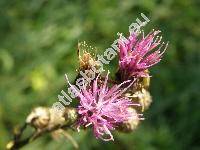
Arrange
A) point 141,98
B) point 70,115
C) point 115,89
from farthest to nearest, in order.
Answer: point 141,98, point 70,115, point 115,89

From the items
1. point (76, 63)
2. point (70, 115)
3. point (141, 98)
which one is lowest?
point (141, 98)

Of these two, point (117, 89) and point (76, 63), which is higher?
point (76, 63)

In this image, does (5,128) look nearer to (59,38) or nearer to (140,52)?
(59,38)

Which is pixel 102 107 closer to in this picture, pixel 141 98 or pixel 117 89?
pixel 117 89

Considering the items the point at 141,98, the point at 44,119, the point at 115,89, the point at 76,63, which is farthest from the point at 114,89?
the point at 76,63

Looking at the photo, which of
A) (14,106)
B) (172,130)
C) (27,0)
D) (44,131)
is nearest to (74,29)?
(27,0)

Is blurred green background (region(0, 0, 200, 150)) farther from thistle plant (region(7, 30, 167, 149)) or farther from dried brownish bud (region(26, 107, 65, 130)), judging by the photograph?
thistle plant (region(7, 30, 167, 149))

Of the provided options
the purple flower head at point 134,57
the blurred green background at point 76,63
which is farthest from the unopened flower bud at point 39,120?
the blurred green background at point 76,63
